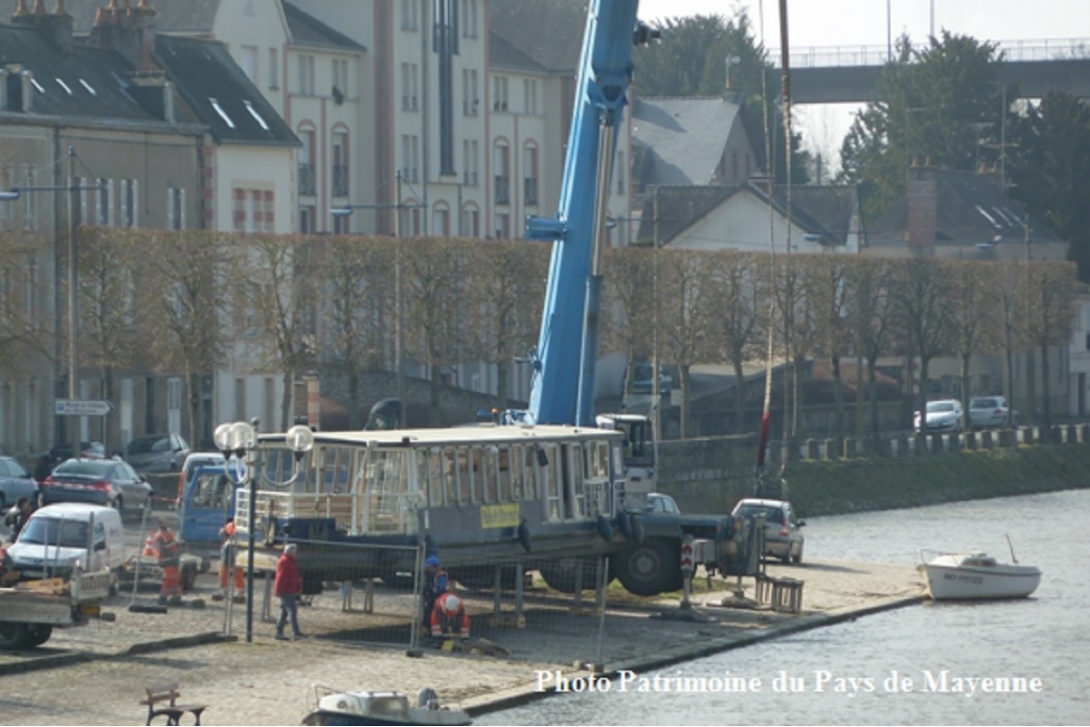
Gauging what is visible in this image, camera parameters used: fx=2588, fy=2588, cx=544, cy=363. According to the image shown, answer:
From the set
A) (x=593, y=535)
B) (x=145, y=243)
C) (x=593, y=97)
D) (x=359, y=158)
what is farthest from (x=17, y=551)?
(x=359, y=158)

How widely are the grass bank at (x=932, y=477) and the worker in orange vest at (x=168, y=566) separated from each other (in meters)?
39.0

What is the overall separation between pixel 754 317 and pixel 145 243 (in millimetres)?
28094

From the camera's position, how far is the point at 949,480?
302ft

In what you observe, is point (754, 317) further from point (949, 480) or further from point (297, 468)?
point (297, 468)

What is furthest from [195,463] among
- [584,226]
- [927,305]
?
[927,305]

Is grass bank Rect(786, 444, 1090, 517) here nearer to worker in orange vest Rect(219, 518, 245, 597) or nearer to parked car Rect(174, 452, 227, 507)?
parked car Rect(174, 452, 227, 507)

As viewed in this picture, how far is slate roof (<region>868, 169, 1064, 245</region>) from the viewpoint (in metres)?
135

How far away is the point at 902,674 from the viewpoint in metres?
41.3

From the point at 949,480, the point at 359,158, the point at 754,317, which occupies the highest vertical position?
the point at 359,158

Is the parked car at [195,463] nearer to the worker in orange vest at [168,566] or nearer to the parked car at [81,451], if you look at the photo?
the worker in orange vest at [168,566]

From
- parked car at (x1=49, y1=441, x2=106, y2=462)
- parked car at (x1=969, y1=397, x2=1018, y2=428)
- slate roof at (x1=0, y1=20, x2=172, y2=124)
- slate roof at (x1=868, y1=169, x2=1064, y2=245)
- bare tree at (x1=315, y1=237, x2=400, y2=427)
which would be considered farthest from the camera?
slate roof at (x1=868, y1=169, x2=1064, y2=245)

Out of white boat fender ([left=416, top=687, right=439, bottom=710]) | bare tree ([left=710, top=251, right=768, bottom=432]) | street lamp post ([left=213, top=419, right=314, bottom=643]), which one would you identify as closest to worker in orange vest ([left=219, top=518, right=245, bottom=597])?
street lamp post ([left=213, top=419, right=314, bottom=643])

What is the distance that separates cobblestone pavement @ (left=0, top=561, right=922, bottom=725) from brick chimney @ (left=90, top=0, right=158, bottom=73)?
43.0 m

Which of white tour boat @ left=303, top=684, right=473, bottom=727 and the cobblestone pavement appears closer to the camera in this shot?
white tour boat @ left=303, top=684, right=473, bottom=727
